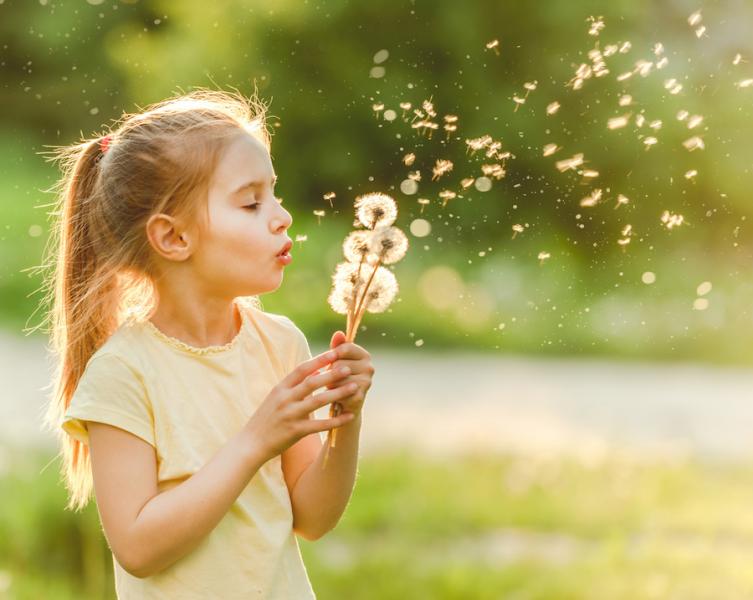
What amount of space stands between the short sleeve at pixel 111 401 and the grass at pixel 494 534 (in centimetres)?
159

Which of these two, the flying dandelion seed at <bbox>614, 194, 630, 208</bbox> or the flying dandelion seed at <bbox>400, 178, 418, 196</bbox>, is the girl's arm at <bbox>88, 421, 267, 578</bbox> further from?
the flying dandelion seed at <bbox>400, 178, 418, 196</bbox>

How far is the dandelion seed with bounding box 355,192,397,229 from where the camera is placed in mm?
1396

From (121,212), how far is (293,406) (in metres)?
0.34

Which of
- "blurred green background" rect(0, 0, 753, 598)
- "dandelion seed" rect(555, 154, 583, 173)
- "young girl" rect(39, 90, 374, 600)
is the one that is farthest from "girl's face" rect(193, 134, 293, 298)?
"blurred green background" rect(0, 0, 753, 598)

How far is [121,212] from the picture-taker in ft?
4.70

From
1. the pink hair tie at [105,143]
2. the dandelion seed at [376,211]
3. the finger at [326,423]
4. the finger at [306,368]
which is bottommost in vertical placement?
the finger at [326,423]

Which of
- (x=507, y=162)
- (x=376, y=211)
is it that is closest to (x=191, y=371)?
(x=376, y=211)

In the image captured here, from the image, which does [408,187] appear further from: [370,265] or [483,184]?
[370,265]

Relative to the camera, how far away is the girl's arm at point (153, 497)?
1281 mm

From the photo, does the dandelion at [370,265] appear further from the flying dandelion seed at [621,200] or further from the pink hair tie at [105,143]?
the flying dandelion seed at [621,200]

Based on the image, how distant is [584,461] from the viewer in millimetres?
3619

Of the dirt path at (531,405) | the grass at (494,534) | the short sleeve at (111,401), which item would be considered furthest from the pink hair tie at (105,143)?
the dirt path at (531,405)

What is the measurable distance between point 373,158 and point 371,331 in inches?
33.2

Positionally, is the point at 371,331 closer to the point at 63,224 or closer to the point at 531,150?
the point at 531,150
